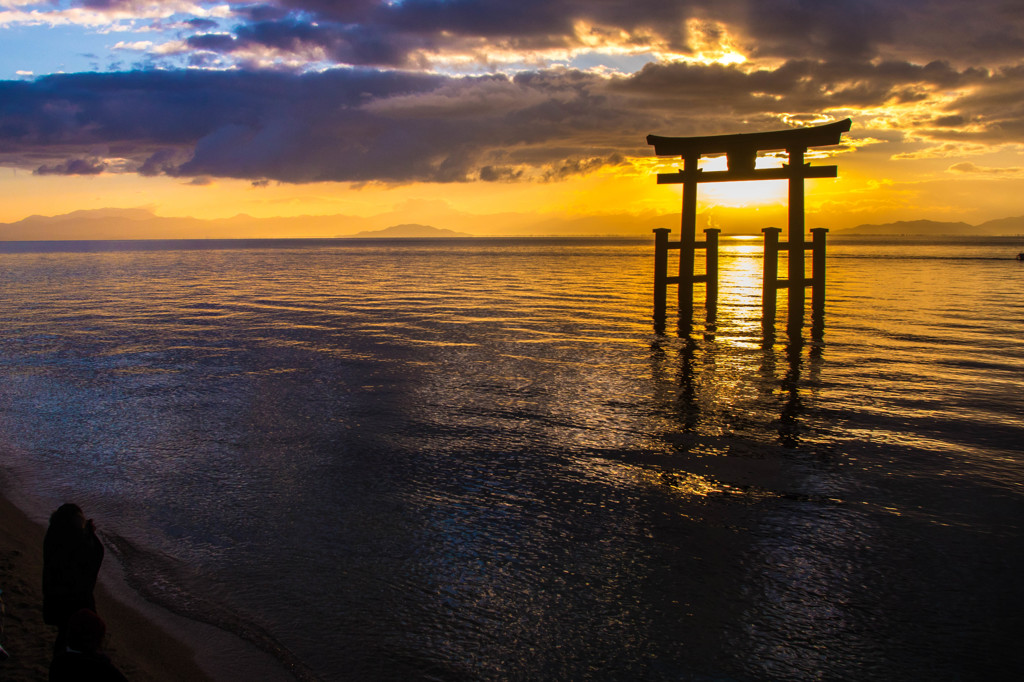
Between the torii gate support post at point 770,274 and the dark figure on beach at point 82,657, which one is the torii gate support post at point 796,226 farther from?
the dark figure on beach at point 82,657

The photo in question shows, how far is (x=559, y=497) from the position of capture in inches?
304

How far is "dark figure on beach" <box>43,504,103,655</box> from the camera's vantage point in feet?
14.0

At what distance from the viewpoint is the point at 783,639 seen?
514cm

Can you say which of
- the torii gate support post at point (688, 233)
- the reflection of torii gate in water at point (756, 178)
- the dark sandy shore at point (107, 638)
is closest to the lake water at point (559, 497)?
the dark sandy shore at point (107, 638)

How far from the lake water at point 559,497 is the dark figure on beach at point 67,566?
4.33 feet

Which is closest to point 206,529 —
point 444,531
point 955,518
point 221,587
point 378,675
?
point 221,587

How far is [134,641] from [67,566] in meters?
1.10

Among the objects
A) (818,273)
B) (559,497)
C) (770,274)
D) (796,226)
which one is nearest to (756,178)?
(796,226)

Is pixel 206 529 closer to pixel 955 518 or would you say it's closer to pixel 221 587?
pixel 221 587

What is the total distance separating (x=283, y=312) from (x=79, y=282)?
2452cm

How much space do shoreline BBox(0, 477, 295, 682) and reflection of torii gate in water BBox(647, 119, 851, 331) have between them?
17.6m

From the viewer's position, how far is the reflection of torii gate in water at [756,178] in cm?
2095

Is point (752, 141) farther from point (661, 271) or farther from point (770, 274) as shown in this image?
point (661, 271)

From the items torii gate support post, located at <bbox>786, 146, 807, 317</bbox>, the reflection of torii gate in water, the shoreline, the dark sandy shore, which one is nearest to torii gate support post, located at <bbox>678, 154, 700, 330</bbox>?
the reflection of torii gate in water
